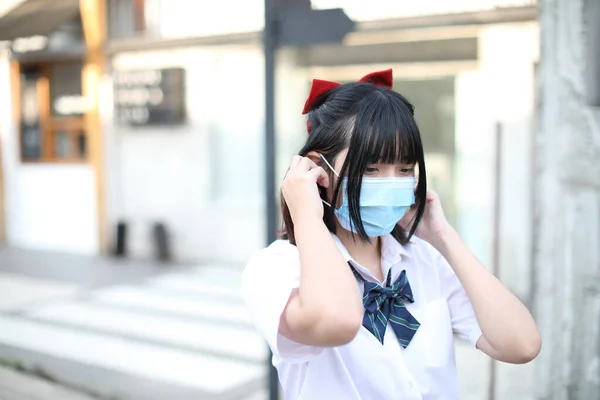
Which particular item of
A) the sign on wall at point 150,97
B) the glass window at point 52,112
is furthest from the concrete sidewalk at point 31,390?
the glass window at point 52,112

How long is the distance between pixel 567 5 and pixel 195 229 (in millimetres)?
7570

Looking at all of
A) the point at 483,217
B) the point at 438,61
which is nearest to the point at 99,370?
the point at 483,217

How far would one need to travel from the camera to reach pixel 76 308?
693 cm

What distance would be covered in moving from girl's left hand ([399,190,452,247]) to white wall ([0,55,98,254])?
9.34 metres

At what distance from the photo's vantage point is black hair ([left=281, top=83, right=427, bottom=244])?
146cm

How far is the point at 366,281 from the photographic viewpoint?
156 centimetres

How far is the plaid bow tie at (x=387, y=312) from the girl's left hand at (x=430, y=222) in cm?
20

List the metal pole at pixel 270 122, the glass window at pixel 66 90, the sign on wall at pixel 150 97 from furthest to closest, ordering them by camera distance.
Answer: the glass window at pixel 66 90
the sign on wall at pixel 150 97
the metal pole at pixel 270 122

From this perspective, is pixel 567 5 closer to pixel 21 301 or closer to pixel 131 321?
pixel 131 321

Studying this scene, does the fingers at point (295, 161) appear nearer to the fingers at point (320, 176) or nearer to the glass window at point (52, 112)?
the fingers at point (320, 176)

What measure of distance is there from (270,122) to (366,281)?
5.08ft

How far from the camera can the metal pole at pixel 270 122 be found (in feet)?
9.55

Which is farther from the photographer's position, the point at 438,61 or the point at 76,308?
the point at 438,61

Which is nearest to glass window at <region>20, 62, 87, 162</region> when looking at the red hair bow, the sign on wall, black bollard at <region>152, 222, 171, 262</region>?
the sign on wall
